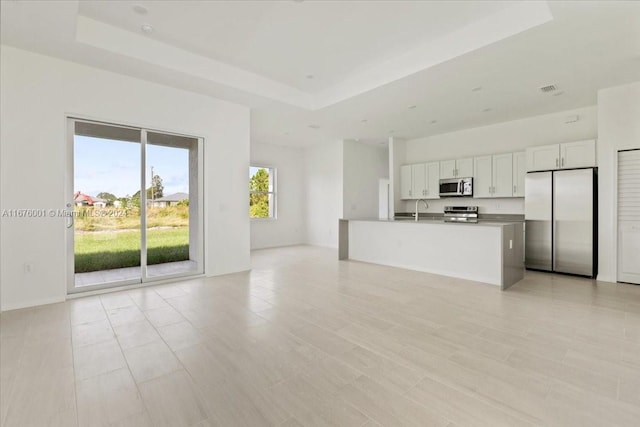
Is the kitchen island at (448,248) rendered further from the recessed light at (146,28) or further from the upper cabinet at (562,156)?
the recessed light at (146,28)

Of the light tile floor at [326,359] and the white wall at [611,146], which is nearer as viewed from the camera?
the light tile floor at [326,359]

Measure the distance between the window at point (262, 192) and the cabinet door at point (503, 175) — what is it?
5.65 meters

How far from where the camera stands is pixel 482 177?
253 inches

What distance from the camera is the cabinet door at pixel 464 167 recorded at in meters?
6.59

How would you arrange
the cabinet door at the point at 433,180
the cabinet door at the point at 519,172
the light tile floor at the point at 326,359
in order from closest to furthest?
the light tile floor at the point at 326,359, the cabinet door at the point at 519,172, the cabinet door at the point at 433,180

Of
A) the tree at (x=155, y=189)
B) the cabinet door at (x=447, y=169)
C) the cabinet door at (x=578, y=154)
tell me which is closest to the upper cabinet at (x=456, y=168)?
the cabinet door at (x=447, y=169)

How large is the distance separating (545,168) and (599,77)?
1649 millimetres

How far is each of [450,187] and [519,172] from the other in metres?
1.38

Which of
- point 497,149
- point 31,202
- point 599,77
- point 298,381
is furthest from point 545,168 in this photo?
point 31,202

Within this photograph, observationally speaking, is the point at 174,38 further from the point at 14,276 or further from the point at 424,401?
the point at 424,401

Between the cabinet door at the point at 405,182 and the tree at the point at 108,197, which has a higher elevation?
the cabinet door at the point at 405,182

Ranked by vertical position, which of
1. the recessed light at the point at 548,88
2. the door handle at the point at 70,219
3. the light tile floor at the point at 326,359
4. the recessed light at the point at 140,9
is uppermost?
the recessed light at the point at 140,9

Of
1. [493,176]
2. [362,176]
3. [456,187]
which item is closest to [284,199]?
[362,176]

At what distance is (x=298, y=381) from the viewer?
194 centimetres
